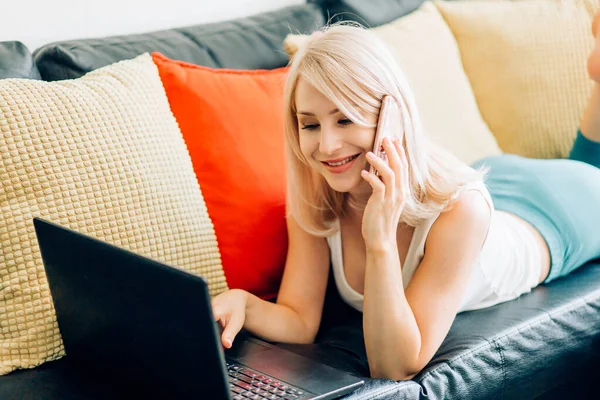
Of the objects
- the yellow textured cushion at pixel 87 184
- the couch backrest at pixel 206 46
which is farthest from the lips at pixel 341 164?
the couch backrest at pixel 206 46

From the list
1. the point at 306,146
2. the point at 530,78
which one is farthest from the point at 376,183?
the point at 530,78

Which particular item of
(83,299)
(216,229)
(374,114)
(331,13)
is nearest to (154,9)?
(331,13)

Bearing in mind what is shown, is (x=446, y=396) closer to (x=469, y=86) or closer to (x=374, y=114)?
(x=374, y=114)

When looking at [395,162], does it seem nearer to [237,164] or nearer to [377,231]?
[377,231]

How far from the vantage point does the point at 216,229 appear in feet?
5.12

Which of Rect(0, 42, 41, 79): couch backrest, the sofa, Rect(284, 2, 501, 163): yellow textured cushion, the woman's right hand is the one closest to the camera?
the sofa

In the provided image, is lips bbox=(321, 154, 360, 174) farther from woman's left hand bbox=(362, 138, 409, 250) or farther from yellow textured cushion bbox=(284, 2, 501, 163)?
yellow textured cushion bbox=(284, 2, 501, 163)

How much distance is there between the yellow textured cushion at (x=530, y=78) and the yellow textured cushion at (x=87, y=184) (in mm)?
1027

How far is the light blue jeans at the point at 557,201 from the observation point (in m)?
1.76

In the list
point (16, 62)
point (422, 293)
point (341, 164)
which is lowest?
point (422, 293)

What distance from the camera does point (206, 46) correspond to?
1.82m

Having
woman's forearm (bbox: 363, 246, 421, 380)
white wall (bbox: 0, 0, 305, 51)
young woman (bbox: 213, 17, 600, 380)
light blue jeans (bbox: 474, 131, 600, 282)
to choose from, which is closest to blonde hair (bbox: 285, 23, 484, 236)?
young woman (bbox: 213, 17, 600, 380)

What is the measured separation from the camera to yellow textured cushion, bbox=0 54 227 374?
4.29 ft

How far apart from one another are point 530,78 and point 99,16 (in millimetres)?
1154
